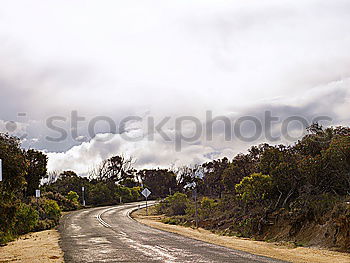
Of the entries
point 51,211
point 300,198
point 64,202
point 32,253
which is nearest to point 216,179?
point 64,202

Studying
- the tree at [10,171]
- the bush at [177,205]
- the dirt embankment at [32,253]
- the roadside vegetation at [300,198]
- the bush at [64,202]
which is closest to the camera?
the dirt embankment at [32,253]

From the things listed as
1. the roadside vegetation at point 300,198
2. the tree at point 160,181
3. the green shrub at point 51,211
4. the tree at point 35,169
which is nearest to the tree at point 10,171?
the roadside vegetation at point 300,198

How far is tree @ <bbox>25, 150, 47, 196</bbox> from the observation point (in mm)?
44406

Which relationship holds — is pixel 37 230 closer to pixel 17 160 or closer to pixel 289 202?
pixel 17 160

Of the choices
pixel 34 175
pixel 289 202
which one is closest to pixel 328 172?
pixel 289 202

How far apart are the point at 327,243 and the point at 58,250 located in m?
11.2

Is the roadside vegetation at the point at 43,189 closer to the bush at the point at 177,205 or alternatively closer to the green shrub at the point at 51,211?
the green shrub at the point at 51,211

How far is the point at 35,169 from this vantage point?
45.6m

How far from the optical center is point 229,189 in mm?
38594

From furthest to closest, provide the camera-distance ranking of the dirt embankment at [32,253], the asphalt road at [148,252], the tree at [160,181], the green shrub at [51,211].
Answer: the tree at [160,181], the green shrub at [51,211], the dirt embankment at [32,253], the asphalt road at [148,252]

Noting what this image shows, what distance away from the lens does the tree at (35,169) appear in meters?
44.4

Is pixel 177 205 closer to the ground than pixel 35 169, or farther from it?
closer to the ground

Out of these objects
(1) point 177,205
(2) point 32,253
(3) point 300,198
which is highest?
(3) point 300,198

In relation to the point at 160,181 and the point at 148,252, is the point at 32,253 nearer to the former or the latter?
the point at 148,252
